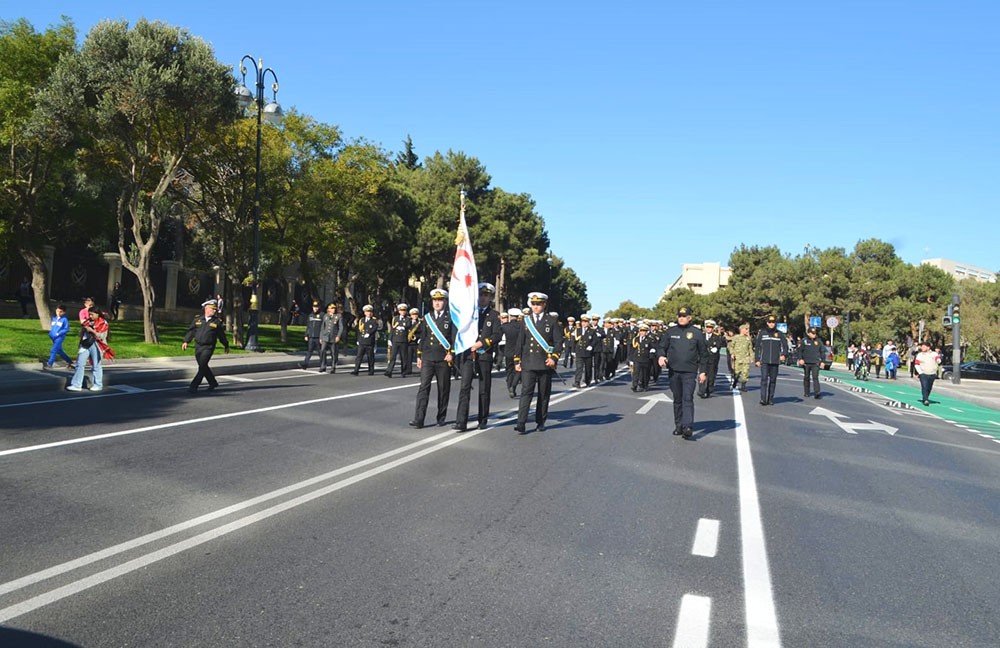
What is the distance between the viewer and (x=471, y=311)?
1155 cm

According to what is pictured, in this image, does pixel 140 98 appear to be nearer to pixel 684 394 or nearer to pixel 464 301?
pixel 464 301

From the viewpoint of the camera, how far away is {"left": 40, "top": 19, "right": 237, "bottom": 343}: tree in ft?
72.2

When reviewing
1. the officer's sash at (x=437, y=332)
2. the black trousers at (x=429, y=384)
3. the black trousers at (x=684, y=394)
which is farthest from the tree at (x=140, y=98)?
the black trousers at (x=684, y=394)

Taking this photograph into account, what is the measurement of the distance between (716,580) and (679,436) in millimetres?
6580

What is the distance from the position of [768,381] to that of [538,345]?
28.4ft

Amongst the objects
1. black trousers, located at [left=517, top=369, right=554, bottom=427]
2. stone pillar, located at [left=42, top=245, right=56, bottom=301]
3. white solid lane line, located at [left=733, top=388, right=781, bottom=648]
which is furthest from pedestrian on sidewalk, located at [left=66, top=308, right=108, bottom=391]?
stone pillar, located at [left=42, top=245, right=56, bottom=301]

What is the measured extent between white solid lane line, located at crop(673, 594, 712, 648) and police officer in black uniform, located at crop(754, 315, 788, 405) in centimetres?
1397

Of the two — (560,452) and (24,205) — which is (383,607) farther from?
(24,205)

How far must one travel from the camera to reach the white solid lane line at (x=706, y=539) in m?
5.52

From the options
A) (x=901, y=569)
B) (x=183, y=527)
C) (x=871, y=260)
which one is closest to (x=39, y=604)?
(x=183, y=527)

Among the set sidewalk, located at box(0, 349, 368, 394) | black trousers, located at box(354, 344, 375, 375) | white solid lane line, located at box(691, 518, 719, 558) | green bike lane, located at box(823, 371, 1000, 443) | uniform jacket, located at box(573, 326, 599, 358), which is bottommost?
green bike lane, located at box(823, 371, 1000, 443)

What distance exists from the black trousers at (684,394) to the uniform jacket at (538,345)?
5.41ft

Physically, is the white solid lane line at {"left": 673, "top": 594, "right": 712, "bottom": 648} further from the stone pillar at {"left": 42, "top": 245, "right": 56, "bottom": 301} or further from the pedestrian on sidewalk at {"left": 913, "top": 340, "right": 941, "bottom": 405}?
the stone pillar at {"left": 42, "top": 245, "right": 56, "bottom": 301}

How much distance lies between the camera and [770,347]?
17.9 meters
